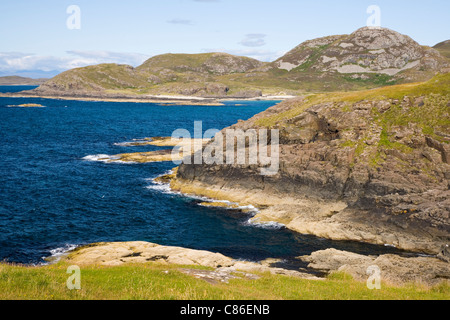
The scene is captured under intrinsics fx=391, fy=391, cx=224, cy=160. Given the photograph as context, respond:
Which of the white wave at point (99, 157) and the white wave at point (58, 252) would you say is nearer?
the white wave at point (58, 252)

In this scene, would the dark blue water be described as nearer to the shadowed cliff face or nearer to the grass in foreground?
the shadowed cliff face

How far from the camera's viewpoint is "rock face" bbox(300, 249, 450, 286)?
34.5 metres

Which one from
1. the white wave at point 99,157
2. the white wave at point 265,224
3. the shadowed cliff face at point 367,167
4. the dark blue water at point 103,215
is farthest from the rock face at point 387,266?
the white wave at point 99,157

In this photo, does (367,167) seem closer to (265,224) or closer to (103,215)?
(265,224)

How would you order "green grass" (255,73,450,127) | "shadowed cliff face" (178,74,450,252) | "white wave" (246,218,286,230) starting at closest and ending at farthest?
"shadowed cliff face" (178,74,450,252) < "white wave" (246,218,286,230) < "green grass" (255,73,450,127)

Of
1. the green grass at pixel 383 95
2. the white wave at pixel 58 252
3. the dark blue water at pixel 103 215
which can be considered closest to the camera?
the white wave at pixel 58 252

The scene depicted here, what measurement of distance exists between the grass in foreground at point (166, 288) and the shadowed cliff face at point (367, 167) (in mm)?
20958

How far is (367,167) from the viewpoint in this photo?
187 feet

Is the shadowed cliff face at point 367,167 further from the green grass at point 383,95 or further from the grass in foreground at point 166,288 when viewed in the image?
the grass in foreground at point 166,288

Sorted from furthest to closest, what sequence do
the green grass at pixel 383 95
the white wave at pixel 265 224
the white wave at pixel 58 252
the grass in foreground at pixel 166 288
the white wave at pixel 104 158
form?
1. the white wave at pixel 104 158
2. the green grass at pixel 383 95
3. the white wave at pixel 265 224
4. the white wave at pixel 58 252
5. the grass in foreground at pixel 166 288

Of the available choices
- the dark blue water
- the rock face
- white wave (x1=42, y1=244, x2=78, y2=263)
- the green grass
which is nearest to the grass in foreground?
the rock face

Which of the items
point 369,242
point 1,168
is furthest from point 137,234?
point 1,168

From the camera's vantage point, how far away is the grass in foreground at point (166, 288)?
19344 millimetres

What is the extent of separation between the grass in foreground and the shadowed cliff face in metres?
21.0
